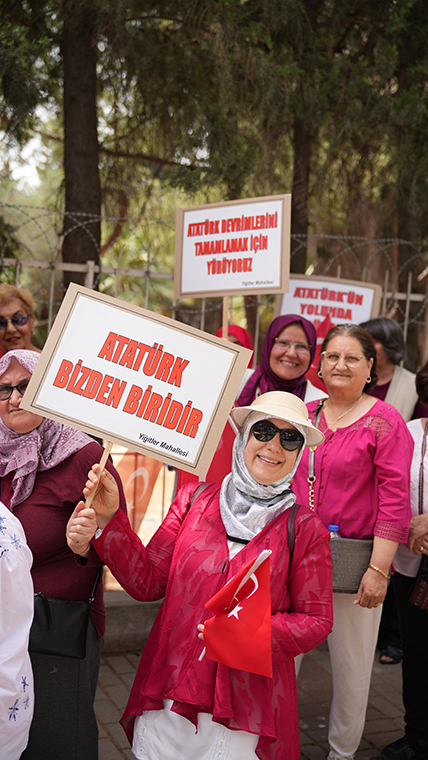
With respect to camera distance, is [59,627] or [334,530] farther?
[334,530]

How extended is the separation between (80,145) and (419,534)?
15.2ft

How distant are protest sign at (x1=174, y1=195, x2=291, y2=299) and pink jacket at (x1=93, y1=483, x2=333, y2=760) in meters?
1.87

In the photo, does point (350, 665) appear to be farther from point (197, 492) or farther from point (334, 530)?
point (197, 492)

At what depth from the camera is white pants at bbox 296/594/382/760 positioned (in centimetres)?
311

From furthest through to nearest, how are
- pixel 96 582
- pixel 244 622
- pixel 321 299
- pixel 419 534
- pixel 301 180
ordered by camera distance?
1. pixel 301 180
2. pixel 321 299
3. pixel 419 534
4. pixel 96 582
5. pixel 244 622

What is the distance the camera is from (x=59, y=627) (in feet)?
7.51

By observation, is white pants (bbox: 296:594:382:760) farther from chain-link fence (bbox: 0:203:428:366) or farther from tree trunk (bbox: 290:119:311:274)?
tree trunk (bbox: 290:119:311:274)

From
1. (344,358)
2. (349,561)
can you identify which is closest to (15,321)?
(344,358)

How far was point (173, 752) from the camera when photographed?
2105mm

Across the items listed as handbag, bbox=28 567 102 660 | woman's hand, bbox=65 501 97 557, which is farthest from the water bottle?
woman's hand, bbox=65 501 97 557

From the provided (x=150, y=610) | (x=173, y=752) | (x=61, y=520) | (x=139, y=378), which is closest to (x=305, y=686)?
(x=150, y=610)

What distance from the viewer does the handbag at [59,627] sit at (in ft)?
7.43

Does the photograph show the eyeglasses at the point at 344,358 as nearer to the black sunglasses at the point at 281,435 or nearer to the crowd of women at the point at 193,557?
the crowd of women at the point at 193,557

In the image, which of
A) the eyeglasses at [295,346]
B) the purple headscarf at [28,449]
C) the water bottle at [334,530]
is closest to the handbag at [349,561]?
the water bottle at [334,530]
